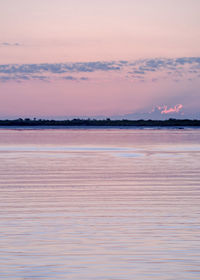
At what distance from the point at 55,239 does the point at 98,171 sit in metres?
9.47

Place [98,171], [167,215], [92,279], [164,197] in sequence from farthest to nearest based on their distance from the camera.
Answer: [98,171], [164,197], [167,215], [92,279]

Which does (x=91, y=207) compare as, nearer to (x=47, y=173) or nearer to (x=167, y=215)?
(x=167, y=215)

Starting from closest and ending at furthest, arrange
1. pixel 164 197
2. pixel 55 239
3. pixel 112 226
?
pixel 55 239
pixel 112 226
pixel 164 197

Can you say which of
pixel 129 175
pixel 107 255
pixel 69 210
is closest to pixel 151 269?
pixel 107 255

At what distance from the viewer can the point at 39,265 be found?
5.80m

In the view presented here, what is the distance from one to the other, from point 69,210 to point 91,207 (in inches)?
19.7

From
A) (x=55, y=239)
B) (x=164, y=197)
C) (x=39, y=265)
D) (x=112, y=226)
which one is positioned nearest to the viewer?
(x=39, y=265)

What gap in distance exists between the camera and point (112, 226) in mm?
7762

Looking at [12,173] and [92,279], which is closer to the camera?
[92,279]

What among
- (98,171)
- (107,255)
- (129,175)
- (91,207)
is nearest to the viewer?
(107,255)

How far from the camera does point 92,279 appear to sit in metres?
5.34

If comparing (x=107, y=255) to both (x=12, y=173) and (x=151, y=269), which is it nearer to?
(x=151, y=269)

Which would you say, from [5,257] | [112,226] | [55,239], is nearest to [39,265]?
[5,257]

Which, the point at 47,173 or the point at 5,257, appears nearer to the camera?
the point at 5,257
